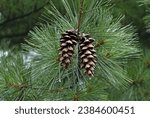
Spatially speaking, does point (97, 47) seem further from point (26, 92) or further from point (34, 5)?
point (34, 5)

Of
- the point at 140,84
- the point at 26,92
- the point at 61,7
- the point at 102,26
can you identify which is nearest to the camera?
the point at 102,26

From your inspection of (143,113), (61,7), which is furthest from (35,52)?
(61,7)

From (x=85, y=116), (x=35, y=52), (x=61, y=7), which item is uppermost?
(x=61, y=7)

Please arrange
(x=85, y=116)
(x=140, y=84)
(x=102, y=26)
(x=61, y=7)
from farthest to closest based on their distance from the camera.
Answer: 1. (x=61, y=7)
2. (x=140, y=84)
3. (x=102, y=26)
4. (x=85, y=116)
